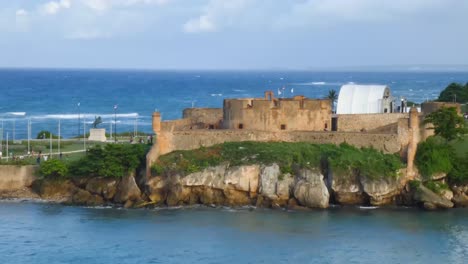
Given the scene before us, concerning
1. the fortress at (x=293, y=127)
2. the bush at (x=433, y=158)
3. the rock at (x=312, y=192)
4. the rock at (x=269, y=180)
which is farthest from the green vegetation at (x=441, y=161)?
Result: the rock at (x=269, y=180)

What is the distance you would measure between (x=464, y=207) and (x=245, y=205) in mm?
10732

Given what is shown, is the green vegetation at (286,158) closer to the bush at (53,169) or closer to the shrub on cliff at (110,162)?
the shrub on cliff at (110,162)

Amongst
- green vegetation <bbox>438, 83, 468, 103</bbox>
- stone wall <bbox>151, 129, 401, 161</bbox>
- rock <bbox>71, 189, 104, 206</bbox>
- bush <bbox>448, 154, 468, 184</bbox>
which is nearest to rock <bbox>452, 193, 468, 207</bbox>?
bush <bbox>448, 154, 468, 184</bbox>

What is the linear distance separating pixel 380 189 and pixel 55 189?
53.8ft

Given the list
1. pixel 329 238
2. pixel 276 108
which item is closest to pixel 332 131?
pixel 276 108

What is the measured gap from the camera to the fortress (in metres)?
54.3

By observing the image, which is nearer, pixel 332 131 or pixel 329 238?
pixel 329 238

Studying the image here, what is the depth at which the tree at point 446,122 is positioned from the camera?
55.2 meters

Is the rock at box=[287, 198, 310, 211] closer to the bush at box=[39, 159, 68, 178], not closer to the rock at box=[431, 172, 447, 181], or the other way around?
the rock at box=[431, 172, 447, 181]

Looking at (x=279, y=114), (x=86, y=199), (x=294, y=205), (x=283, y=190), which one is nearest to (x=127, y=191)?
(x=86, y=199)

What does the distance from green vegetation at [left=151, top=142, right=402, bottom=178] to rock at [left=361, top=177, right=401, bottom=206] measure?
11.6 inches

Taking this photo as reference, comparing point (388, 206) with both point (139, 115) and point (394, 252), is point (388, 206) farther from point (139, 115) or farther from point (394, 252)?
point (139, 115)

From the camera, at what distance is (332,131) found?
5612 centimetres

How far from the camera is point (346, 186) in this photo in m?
51.6
